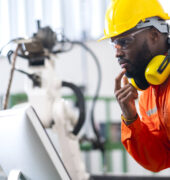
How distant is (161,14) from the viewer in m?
1.45

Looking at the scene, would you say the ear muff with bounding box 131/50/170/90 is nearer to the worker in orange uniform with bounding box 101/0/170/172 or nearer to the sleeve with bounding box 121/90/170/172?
the worker in orange uniform with bounding box 101/0/170/172

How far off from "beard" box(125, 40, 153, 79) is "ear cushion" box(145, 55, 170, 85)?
0.30 ft

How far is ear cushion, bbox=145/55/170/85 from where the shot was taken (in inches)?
50.7

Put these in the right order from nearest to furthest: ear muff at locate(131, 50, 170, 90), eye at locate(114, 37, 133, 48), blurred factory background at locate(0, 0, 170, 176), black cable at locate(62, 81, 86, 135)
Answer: ear muff at locate(131, 50, 170, 90) < eye at locate(114, 37, 133, 48) < black cable at locate(62, 81, 86, 135) < blurred factory background at locate(0, 0, 170, 176)

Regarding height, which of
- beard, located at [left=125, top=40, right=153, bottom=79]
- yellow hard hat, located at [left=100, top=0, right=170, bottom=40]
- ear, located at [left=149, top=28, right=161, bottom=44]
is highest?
yellow hard hat, located at [left=100, top=0, right=170, bottom=40]

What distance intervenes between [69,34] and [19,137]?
3.36 metres

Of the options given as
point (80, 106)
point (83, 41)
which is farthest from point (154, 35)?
point (83, 41)

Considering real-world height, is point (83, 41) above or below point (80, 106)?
above

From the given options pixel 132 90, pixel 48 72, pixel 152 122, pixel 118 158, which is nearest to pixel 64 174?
pixel 132 90

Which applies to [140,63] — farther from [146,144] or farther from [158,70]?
[146,144]

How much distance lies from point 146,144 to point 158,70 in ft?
1.46

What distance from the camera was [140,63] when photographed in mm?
1418

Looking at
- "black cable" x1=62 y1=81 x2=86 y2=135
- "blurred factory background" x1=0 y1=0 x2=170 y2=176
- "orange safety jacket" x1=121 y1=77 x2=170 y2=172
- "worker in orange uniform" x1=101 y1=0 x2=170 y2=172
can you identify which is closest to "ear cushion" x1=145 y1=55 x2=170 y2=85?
"worker in orange uniform" x1=101 y1=0 x2=170 y2=172

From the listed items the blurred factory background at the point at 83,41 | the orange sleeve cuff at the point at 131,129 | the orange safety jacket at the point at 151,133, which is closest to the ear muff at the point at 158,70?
the orange safety jacket at the point at 151,133
